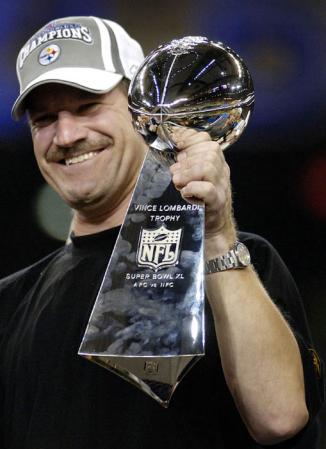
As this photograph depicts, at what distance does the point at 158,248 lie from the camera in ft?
2.74

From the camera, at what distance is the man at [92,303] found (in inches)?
34.6

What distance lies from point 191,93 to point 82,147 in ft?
1.65

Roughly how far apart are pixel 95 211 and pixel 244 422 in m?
0.50

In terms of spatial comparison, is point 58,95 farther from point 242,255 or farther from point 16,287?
point 242,255

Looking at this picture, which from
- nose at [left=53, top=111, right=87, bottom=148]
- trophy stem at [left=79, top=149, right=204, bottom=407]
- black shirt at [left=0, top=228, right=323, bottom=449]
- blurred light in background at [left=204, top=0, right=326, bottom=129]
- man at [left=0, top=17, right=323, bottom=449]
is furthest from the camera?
blurred light in background at [left=204, top=0, right=326, bottom=129]

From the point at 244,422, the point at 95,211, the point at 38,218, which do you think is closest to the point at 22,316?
the point at 95,211

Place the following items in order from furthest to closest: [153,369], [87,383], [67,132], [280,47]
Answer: [280,47], [67,132], [87,383], [153,369]

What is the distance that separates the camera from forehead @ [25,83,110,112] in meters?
1.30

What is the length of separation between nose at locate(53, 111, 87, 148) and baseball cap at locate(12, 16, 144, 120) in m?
0.06

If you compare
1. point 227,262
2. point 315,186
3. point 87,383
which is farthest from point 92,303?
point 315,186

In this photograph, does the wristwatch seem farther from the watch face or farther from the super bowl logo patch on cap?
the super bowl logo patch on cap

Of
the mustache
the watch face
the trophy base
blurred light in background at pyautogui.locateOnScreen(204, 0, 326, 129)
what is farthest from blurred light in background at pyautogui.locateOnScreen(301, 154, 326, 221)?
the trophy base

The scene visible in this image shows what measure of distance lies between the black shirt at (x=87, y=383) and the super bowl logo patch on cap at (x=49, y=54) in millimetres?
298

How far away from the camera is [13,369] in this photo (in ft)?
3.99
